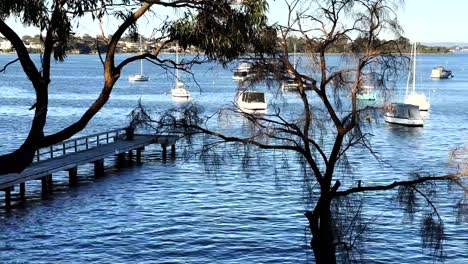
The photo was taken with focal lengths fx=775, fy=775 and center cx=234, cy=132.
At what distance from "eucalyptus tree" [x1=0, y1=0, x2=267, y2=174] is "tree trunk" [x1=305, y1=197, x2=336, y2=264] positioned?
345 centimetres

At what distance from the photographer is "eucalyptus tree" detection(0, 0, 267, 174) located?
39.7 ft

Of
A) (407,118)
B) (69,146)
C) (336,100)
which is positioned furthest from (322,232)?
(407,118)

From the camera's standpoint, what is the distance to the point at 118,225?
31766 millimetres

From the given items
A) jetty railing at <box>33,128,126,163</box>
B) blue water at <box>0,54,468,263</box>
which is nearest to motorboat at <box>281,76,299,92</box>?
blue water at <box>0,54,468,263</box>

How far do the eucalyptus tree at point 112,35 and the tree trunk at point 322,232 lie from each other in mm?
3448

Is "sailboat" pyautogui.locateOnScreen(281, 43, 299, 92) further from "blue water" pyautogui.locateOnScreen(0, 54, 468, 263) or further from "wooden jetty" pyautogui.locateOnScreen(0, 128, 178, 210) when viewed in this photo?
"wooden jetty" pyautogui.locateOnScreen(0, 128, 178, 210)

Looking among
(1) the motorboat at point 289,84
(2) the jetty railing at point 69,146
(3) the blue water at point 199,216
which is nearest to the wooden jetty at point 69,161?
(2) the jetty railing at point 69,146

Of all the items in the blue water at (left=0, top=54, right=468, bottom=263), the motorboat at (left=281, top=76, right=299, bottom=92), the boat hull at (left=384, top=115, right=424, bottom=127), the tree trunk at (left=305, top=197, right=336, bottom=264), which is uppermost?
the motorboat at (left=281, top=76, right=299, bottom=92)

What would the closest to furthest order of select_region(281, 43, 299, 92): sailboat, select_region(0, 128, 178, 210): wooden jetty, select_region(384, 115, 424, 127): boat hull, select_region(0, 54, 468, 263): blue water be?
select_region(281, 43, 299, 92): sailboat, select_region(0, 54, 468, 263): blue water, select_region(0, 128, 178, 210): wooden jetty, select_region(384, 115, 424, 127): boat hull

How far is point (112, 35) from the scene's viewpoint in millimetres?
13219

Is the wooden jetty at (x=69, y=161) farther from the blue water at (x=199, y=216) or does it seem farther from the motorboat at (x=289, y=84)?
the motorboat at (x=289, y=84)

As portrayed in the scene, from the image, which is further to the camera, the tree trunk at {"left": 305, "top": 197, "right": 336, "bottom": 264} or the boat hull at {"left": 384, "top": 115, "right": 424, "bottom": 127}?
the boat hull at {"left": 384, "top": 115, "right": 424, "bottom": 127}

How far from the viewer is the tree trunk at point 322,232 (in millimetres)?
15133

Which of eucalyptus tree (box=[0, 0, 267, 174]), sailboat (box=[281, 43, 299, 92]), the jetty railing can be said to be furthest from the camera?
the jetty railing
